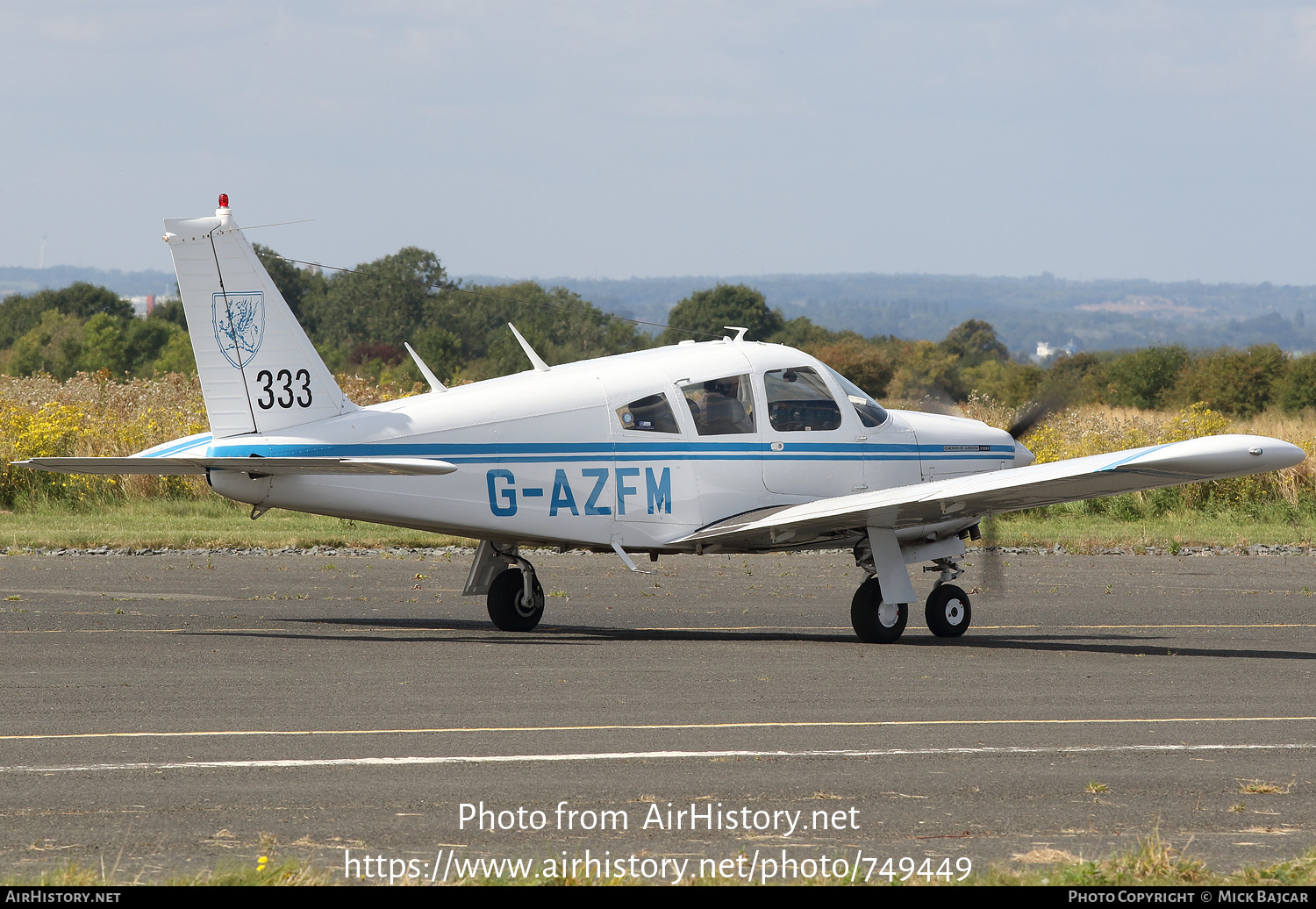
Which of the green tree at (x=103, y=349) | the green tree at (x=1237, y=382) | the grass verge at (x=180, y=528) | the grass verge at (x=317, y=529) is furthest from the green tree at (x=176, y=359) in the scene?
the green tree at (x=1237, y=382)

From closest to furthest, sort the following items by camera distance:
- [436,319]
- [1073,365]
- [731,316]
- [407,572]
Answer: [407,572]
[1073,365]
[731,316]
[436,319]

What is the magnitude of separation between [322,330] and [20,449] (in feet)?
245

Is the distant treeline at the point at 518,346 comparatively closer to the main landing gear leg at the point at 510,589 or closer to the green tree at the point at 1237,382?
the green tree at the point at 1237,382

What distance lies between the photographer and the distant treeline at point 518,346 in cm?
5725

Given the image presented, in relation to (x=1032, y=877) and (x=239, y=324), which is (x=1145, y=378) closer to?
(x=239, y=324)

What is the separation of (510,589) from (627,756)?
605cm

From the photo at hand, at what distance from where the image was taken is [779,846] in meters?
6.53

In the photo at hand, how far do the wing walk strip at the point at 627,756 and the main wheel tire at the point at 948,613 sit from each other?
5201 millimetres

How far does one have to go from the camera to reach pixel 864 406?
15.0 metres

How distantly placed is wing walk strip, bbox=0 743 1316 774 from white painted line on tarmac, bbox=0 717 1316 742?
30.5 inches

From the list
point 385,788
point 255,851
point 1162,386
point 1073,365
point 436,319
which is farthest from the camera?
point 436,319

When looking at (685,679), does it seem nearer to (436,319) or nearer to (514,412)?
(514,412)

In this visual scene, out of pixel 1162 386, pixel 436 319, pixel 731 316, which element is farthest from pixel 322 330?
pixel 1162 386

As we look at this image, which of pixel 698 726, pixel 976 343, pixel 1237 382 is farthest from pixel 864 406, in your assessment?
pixel 976 343
